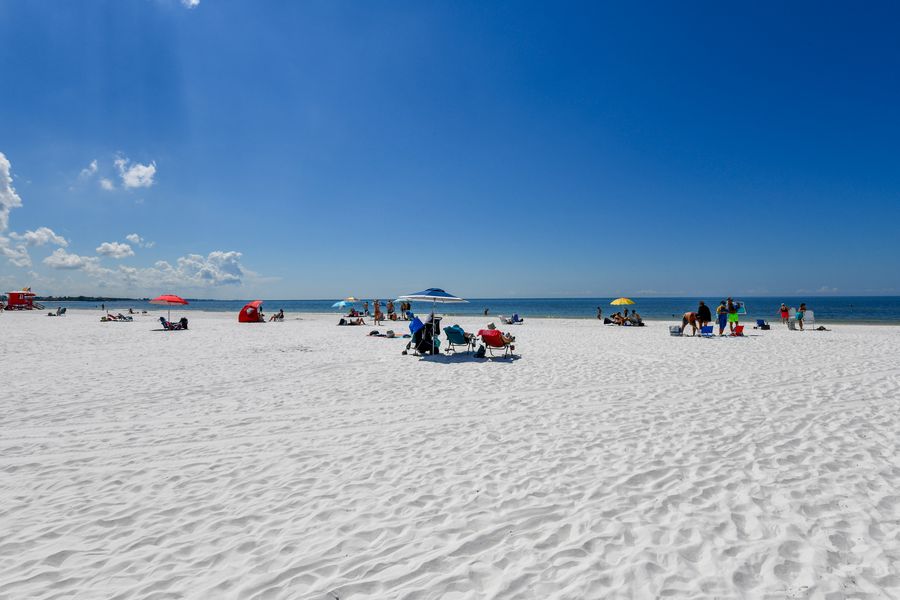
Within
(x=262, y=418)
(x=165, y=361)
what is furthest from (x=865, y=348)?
(x=165, y=361)

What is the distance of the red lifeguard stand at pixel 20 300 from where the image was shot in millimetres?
47131

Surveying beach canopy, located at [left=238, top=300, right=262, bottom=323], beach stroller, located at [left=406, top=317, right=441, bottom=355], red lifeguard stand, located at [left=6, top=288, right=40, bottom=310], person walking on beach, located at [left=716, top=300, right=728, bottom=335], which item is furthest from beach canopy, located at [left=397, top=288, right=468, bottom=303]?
red lifeguard stand, located at [left=6, top=288, right=40, bottom=310]

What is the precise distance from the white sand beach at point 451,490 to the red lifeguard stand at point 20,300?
5680 centimetres

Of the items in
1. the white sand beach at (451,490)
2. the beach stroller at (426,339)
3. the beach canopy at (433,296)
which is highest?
the beach canopy at (433,296)

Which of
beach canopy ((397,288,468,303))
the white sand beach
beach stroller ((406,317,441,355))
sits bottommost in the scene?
the white sand beach

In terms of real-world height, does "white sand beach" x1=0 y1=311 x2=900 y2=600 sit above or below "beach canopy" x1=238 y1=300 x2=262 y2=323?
below

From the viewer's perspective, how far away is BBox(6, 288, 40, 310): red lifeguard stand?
1856 inches

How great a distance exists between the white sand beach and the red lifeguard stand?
56.8 metres

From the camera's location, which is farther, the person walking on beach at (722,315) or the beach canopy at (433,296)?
the person walking on beach at (722,315)

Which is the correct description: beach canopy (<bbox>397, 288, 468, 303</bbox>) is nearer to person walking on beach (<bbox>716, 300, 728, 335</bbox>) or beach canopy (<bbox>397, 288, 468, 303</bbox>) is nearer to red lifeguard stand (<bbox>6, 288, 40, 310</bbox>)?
person walking on beach (<bbox>716, 300, 728, 335</bbox>)

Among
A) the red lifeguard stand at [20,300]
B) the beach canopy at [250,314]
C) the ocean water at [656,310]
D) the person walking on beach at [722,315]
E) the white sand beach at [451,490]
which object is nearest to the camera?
the white sand beach at [451,490]

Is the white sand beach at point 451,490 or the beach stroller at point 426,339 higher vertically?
the beach stroller at point 426,339

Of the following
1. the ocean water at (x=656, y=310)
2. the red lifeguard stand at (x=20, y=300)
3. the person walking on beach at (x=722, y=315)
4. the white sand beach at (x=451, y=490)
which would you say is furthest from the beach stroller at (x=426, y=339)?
the red lifeguard stand at (x=20, y=300)

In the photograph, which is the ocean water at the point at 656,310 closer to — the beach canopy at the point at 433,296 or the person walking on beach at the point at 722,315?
the person walking on beach at the point at 722,315
